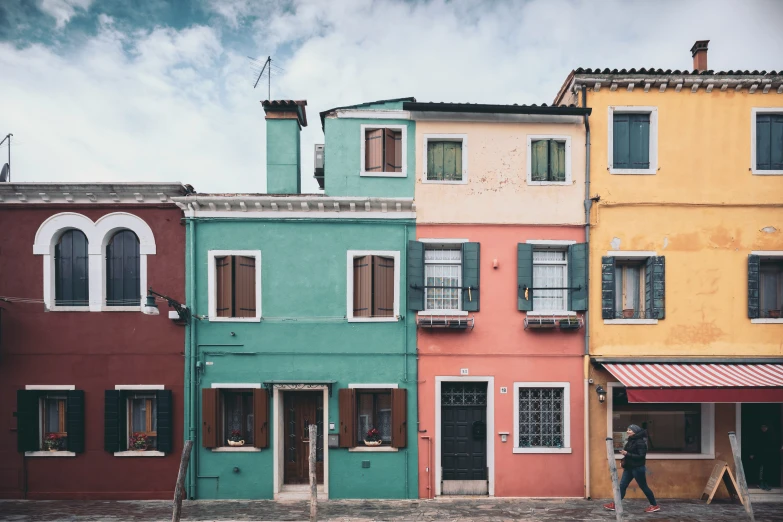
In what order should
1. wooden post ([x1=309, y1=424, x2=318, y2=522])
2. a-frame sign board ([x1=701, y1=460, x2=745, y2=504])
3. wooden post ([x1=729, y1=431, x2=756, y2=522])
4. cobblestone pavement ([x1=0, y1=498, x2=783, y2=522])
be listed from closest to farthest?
wooden post ([x1=309, y1=424, x2=318, y2=522])
wooden post ([x1=729, y1=431, x2=756, y2=522])
cobblestone pavement ([x1=0, y1=498, x2=783, y2=522])
a-frame sign board ([x1=701, y1=460, x2=745, y2=504])

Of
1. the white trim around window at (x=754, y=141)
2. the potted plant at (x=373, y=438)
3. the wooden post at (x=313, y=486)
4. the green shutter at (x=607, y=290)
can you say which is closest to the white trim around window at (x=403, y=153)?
the green shutter at (x=607, y=290)

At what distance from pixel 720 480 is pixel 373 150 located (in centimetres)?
1150

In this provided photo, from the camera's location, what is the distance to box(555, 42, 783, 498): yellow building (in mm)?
11047

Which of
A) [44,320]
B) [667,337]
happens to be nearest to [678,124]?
[667,337]

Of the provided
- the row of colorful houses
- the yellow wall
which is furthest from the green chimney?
the yellow wall

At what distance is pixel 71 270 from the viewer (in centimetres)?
1135

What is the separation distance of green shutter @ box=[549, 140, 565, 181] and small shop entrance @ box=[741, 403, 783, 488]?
7.43 m

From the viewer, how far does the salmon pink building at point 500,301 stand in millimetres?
10992

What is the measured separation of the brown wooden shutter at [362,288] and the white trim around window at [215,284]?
240 cm

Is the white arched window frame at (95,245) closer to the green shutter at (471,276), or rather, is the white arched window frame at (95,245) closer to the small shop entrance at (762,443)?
the green shutter at (471,276)

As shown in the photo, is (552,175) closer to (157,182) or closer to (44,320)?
(157,182)

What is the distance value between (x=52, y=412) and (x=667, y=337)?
50.7ft

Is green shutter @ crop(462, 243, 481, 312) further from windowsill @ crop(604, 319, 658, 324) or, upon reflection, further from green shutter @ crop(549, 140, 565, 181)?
windowsill @ crop(604, 319, 658, 324)

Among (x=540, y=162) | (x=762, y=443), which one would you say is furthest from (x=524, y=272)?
(x=762, y=443)
